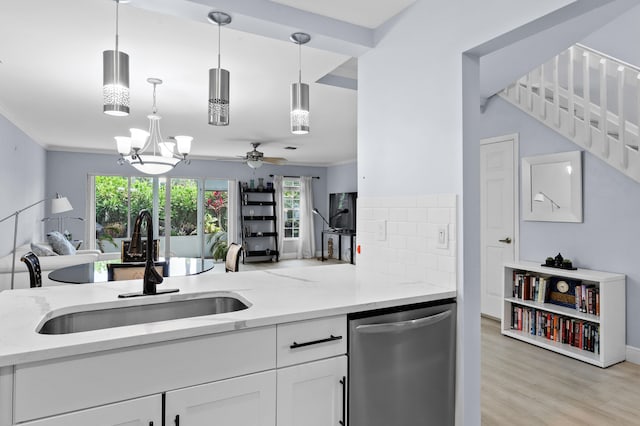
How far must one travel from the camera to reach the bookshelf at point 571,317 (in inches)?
124

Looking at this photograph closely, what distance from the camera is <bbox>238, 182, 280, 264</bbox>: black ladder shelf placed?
30.1 ft

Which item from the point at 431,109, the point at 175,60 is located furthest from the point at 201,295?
the point at 175,60

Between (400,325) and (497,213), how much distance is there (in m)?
3.28

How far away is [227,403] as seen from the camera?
51.0 inches

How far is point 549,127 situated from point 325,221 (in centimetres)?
663

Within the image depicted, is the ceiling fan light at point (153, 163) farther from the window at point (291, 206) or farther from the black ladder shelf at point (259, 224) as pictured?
the window at point (291, 206)

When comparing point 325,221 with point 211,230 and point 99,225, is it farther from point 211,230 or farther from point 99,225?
point 99,225

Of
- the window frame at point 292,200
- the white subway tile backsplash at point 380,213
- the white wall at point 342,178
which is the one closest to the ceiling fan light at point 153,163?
the white subway tile backsplash at point 380,213

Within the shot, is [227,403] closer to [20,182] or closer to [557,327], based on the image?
[557,327]

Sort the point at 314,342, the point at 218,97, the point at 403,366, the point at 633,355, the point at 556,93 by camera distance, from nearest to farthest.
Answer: the point at 314,342 → the point at 403,366 → the point at 218,97 → the point at 633,355 → the point at 556,93

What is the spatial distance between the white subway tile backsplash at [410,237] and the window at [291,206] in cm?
734

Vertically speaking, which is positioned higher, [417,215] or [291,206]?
[291,206]

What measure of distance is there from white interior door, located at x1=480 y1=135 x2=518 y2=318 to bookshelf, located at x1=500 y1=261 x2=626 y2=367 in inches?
14.9

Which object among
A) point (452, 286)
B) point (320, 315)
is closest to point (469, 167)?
point (452, 286)
